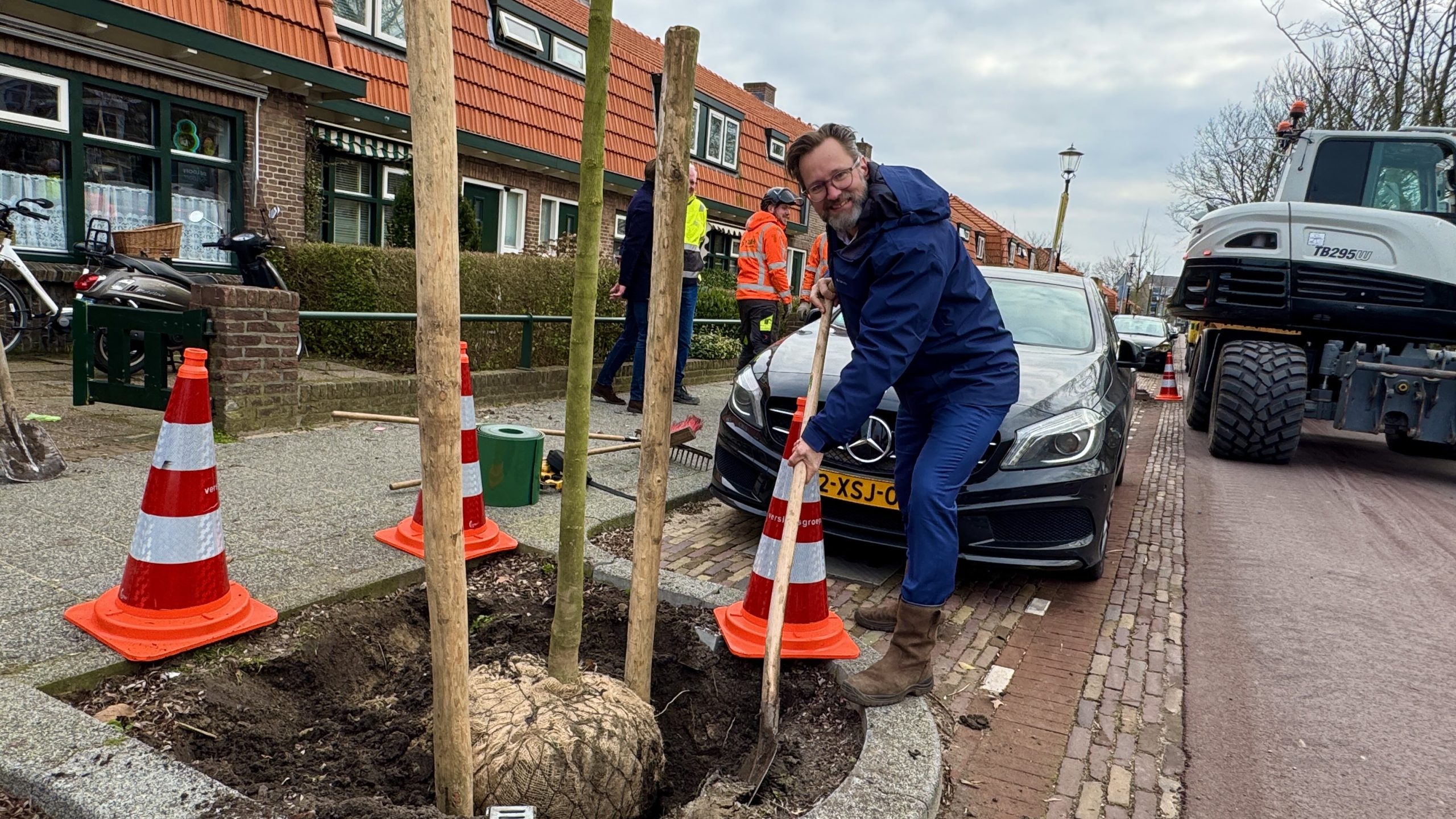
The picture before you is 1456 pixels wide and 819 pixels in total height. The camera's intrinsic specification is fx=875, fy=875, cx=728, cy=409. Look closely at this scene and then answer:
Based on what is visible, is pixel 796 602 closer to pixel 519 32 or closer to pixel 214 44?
pixel 214 44

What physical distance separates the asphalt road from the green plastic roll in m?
3.11

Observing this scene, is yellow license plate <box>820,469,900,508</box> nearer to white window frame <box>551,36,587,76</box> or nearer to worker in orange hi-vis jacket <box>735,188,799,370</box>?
worker in orange hi-vis jacket <box>735,188,799,370</box>

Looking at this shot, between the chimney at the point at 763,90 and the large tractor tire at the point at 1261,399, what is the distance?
25.0 metres

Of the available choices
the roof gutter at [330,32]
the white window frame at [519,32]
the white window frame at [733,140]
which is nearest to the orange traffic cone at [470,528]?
the roof gutter at [330,32]

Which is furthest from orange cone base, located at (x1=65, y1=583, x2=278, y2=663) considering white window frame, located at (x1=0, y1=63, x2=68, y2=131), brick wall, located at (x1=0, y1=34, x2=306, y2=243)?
brick wall, located at (x1=0, y1=34, x2=306, y2=243)

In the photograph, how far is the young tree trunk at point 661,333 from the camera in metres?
2.23

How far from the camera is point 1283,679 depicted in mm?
3564

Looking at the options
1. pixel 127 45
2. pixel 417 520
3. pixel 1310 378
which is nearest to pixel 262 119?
pixel 127 45

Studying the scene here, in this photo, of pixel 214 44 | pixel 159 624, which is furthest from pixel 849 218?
pixel 214 44

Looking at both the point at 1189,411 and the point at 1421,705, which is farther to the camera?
the point at 1189,411

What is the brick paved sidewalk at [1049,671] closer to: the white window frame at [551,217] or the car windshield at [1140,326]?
the white window frame at [551,217]

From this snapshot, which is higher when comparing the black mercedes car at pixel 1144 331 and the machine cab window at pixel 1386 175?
the machine cab window at pixel 1386 175

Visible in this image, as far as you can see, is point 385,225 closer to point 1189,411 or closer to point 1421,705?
point 1189,411

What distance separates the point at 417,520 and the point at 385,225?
9.79m
